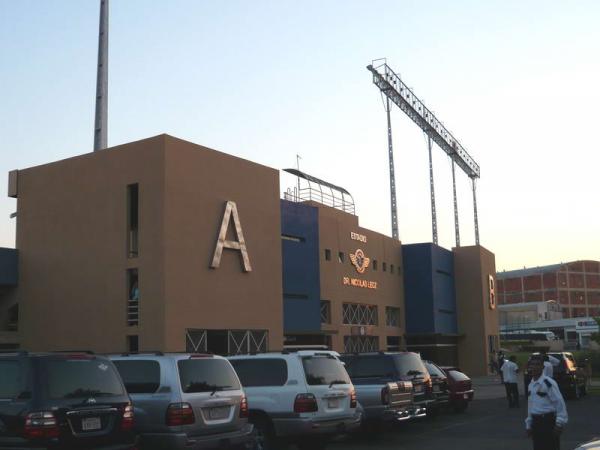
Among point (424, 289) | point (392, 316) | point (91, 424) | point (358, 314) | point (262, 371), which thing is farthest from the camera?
point (424, 289)

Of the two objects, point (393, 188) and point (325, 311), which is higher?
point (393, 188)

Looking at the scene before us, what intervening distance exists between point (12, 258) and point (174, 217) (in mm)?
7633

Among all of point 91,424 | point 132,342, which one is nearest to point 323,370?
point 91,424

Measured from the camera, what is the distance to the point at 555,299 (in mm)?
148500

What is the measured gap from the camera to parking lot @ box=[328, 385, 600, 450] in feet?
50.8

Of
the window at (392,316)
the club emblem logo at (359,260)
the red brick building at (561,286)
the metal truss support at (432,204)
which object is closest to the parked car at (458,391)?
the club emblem logo at (359,260)

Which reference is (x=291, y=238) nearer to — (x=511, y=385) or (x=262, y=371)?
(x=511, y=385)

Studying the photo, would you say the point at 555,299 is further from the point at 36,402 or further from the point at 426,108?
the point at 36,402

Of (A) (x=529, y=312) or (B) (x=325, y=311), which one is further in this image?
(A) (x=529, y=312)

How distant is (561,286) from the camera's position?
149125 millimetres

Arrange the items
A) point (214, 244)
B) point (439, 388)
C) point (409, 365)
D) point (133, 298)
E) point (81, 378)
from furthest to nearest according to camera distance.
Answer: point (214, 244) < point (133, 298) < point (439, 388) < point (409, 365) < point (81, 378)

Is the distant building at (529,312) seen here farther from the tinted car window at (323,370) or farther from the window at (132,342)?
the tinted car window at (323,370)

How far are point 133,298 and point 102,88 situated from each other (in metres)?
11.2

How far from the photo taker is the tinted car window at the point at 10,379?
910 cm
